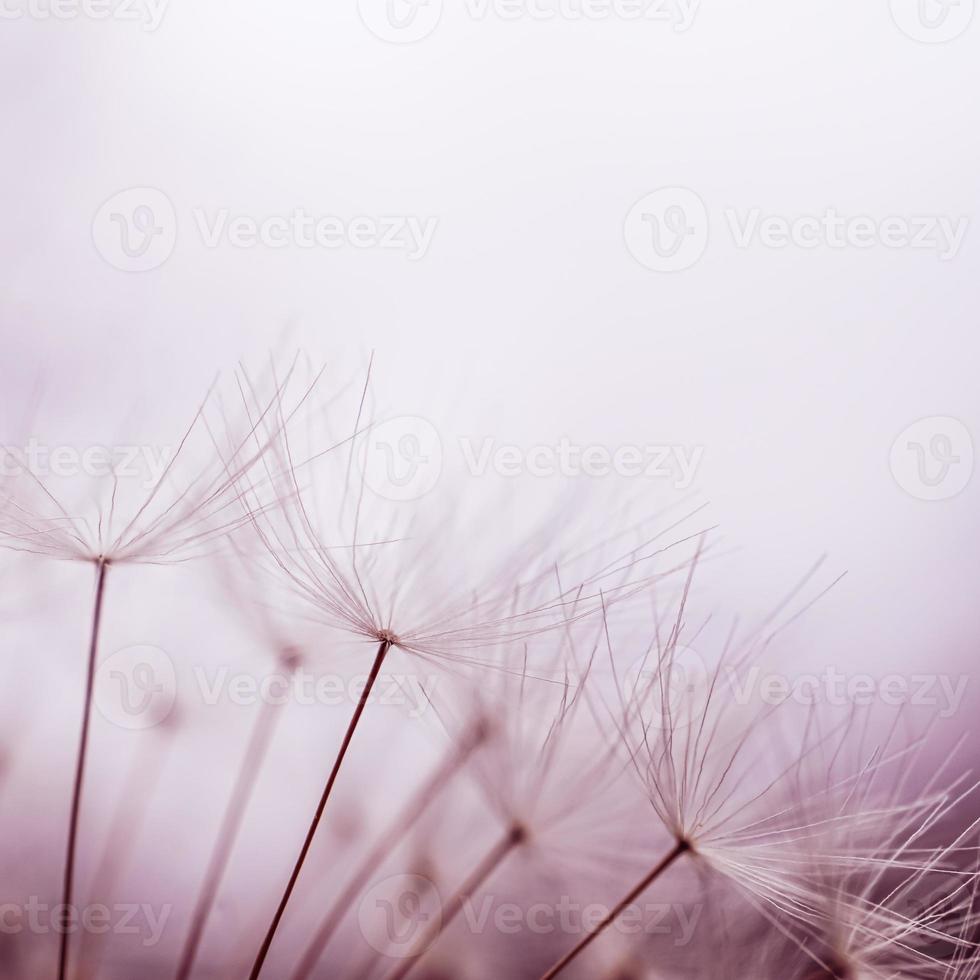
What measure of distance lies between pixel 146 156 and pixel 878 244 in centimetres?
119

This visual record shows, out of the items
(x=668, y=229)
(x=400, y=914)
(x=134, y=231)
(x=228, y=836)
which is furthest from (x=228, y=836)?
(x=668, y=229)

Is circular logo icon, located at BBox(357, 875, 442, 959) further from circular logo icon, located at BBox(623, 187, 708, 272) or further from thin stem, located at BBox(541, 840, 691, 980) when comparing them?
circular logo icon, located at BBox(623, 187, 708, 272)

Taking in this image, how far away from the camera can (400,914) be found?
78cm

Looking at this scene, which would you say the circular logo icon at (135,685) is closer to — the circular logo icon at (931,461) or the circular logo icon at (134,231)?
the circular logo icon at (134,231)

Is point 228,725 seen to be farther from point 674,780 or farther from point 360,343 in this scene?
point 360,343

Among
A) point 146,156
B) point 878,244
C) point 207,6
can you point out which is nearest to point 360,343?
point 146,156

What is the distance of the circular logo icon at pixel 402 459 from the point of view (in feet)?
2.29

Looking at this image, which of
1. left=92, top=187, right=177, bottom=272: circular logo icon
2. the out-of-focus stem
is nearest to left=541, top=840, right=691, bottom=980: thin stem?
the out-of-focus stem

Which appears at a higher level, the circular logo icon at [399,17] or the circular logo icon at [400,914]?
the circular logo icon at [399,17]

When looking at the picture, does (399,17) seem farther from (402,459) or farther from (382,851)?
(382,851)

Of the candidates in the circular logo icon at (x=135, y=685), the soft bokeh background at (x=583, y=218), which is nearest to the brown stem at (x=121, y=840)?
the circular logo icon at (x=135, y=685)

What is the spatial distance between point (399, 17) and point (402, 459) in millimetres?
851

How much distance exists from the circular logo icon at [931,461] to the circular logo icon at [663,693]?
878 millimetres

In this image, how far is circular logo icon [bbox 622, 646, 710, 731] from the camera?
592mm
